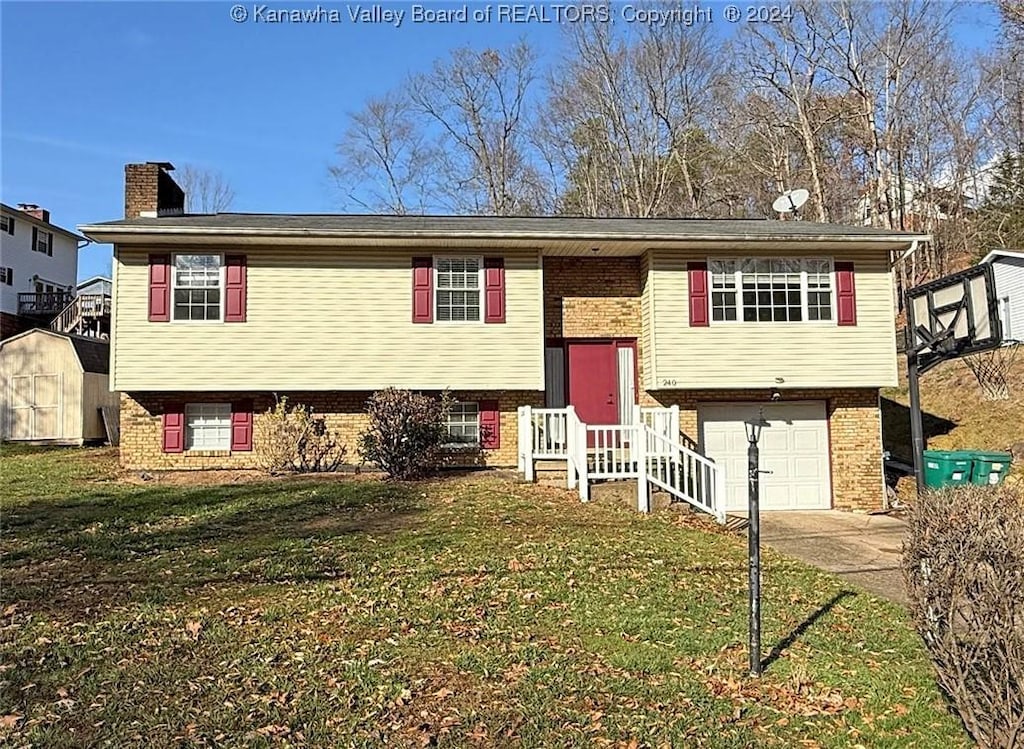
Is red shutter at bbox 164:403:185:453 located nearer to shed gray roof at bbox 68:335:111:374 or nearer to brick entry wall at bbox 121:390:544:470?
brick entry wall at bbox 121:390:544:470

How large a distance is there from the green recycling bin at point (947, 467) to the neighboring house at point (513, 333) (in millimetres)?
898

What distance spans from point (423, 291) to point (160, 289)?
451 cm

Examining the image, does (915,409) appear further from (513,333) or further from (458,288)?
(458,288)

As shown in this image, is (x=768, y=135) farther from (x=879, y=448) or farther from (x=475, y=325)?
(x=475, y=325)

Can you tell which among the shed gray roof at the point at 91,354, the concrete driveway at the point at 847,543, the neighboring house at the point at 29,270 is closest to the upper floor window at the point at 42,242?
the neighboring house at the point at 29,270

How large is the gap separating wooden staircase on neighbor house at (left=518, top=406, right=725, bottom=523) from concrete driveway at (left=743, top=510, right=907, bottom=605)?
1050 mm

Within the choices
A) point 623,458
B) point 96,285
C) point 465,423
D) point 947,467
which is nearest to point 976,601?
point 623,458

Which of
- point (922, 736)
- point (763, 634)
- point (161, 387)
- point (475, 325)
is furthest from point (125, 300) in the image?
point (922, 736)

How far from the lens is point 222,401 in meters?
13.8

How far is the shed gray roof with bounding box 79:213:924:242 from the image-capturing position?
12.9m

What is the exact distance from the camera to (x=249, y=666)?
485 cm

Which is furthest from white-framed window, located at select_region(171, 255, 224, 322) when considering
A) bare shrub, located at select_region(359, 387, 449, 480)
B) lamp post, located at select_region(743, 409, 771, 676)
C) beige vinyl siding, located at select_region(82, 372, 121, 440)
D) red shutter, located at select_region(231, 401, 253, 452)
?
lamp post, located at select_region(743, 409, 771, 676)

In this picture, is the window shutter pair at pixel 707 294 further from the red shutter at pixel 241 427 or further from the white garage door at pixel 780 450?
the red shutter at pixel 241 427

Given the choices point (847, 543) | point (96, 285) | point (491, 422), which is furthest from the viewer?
point (96, 285)
